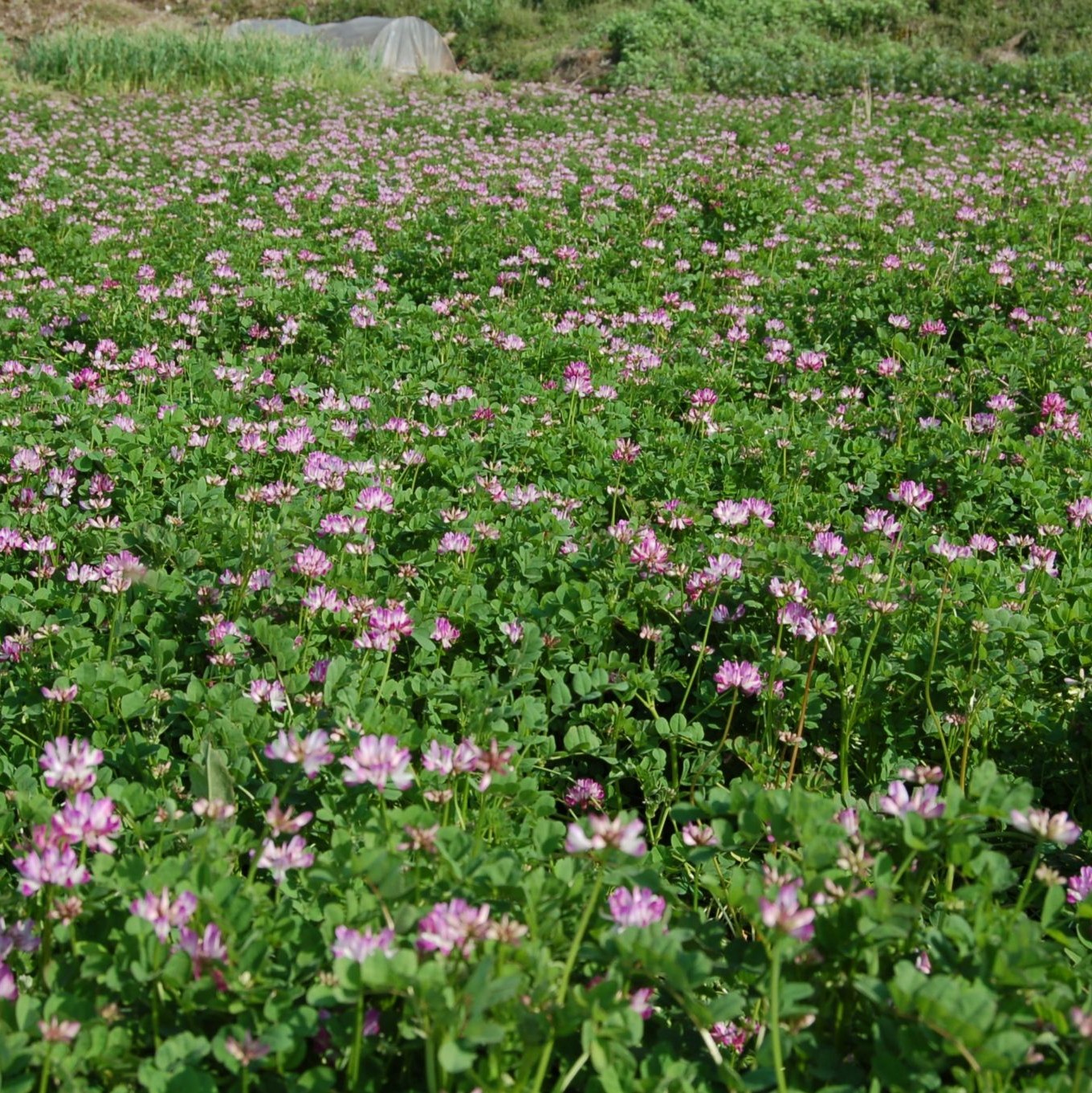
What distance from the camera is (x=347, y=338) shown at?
17.9 ft

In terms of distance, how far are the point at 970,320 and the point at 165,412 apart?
4699 mm

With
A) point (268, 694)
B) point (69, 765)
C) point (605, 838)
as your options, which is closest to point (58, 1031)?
point (69, 765)

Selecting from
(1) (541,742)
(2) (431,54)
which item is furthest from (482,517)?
(2) (431,54)

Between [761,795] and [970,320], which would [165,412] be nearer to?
[761,795]

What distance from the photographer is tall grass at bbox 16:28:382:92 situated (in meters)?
15.7

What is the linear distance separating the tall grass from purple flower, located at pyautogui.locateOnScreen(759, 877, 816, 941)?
16.4 metres

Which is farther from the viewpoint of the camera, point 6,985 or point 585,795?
point 585,795

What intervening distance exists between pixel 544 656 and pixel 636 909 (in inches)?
53.4

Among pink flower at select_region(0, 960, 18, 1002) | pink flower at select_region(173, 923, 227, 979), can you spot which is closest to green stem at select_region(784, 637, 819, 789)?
pink flower at select_region(173, 923, 227, 979)

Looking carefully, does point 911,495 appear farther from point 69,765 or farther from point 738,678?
point 69,765

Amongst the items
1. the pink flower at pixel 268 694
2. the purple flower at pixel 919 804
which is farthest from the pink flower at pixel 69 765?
the purple flower at pixel 919 804

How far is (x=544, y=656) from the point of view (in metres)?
2.95

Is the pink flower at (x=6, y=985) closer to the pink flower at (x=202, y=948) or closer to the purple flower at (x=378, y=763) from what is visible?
the pink flower at (x=202, y=948)

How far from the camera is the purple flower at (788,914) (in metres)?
1.49
